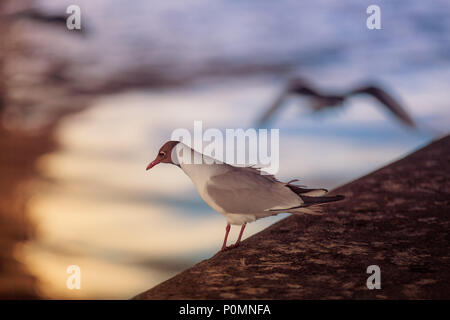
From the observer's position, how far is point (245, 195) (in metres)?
5.11

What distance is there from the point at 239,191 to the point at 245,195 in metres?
0.08

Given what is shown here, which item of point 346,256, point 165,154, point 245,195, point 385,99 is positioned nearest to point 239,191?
point 245,195

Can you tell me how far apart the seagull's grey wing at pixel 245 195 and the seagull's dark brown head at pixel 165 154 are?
1.92ft

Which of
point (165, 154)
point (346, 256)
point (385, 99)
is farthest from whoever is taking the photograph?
point (385, 99)

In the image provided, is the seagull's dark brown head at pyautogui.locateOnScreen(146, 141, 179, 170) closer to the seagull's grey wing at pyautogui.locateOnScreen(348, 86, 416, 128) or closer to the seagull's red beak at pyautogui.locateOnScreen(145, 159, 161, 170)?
the seagull's red beak at pyautogui.locateOnScreen(145, 159, 161, 170)

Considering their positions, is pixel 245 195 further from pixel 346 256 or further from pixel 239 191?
pixel 346 256

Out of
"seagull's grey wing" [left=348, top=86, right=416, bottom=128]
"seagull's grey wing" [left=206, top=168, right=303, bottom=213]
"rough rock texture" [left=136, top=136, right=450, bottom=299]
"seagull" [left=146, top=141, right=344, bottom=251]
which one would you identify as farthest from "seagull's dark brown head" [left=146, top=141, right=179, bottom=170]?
"seagull's grey wing" [left=348, top=86, right=416, bottom=128]

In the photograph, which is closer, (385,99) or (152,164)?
(152,164)

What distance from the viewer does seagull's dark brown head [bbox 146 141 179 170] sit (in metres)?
5.29

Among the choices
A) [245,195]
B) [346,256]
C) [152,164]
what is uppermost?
[152,164]

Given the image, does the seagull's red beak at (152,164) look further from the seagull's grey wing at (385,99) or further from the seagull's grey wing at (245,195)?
the seagull's grey wing at (385,99)
